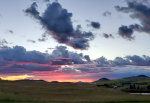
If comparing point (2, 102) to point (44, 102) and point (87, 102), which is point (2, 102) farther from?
point (87, 102)

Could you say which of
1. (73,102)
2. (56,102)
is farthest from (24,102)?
(73,102)

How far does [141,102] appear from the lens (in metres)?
66.2

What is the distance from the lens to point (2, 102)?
56.3 m

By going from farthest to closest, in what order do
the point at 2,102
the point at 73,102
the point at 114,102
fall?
the point at 114,102, the point at 73,102, the point at 2,102

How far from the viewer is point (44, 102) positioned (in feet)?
190

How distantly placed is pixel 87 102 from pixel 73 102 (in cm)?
412

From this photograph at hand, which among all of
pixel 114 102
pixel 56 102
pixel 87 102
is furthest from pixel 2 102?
pixel 114 102

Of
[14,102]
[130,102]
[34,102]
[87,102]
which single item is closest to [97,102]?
[87,102]

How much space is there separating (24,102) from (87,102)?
17.1 meters

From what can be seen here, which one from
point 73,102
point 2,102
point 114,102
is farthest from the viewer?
point 114,102

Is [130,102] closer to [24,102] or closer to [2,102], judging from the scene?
[24,102]

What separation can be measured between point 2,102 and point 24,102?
552cm

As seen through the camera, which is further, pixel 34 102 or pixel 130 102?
pixel 130 102

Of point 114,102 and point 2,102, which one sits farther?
point 114,102
